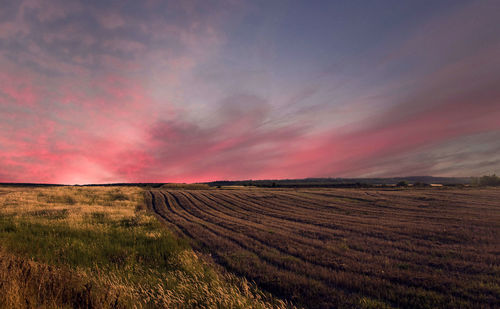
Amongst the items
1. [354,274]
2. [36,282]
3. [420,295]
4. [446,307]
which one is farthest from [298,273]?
[36,282]

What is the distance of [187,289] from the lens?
17.9 feet

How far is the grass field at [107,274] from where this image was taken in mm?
4535

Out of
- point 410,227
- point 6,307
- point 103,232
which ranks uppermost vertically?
point 6,307

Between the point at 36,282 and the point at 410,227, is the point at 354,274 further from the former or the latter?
the point at 410,227

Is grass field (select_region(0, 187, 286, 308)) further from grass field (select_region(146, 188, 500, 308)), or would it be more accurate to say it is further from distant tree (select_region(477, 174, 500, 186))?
distant tree (select_region(477, 174, 500, 186))

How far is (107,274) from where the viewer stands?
22.7 feet

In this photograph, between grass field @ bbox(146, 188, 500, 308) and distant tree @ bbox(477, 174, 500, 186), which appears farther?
distant tree @ bbox(477, 174, 500, 186)

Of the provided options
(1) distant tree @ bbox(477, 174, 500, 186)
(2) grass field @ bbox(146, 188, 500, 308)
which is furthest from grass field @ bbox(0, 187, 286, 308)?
(1) distant tree @ bbox(477, 174, 500, 186)

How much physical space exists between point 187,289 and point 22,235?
1131 centimetres

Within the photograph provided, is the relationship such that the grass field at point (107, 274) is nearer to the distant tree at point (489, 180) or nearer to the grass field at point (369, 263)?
the grass field at point (369, 263)

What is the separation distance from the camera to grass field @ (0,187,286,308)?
4535 millimetres

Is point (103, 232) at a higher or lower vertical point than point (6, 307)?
lower

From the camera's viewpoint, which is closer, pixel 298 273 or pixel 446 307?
pixel 446 307

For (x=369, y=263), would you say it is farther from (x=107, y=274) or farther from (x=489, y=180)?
(x=489, y=180)
